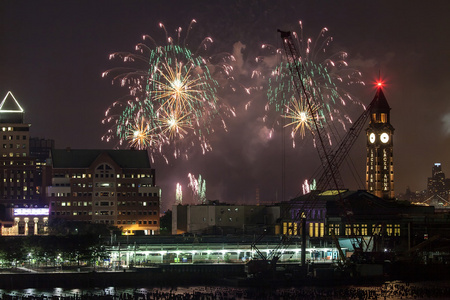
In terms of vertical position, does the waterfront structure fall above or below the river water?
above

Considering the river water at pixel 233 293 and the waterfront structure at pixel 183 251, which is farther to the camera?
the waterfront structure at pixel 183 251

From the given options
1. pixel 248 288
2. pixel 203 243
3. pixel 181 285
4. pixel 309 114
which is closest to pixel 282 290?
pixel 248 288

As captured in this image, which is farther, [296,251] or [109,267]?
[296,251]

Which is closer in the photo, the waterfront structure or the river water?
the river water

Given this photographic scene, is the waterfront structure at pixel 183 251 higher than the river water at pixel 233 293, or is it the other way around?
the waterfront structure at pixel 183 251

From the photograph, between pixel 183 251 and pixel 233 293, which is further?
pixel 183 251

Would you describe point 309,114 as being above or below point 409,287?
above

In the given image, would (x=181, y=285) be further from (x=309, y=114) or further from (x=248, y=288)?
(x=309, y=114)

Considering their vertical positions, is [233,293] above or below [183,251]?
below
